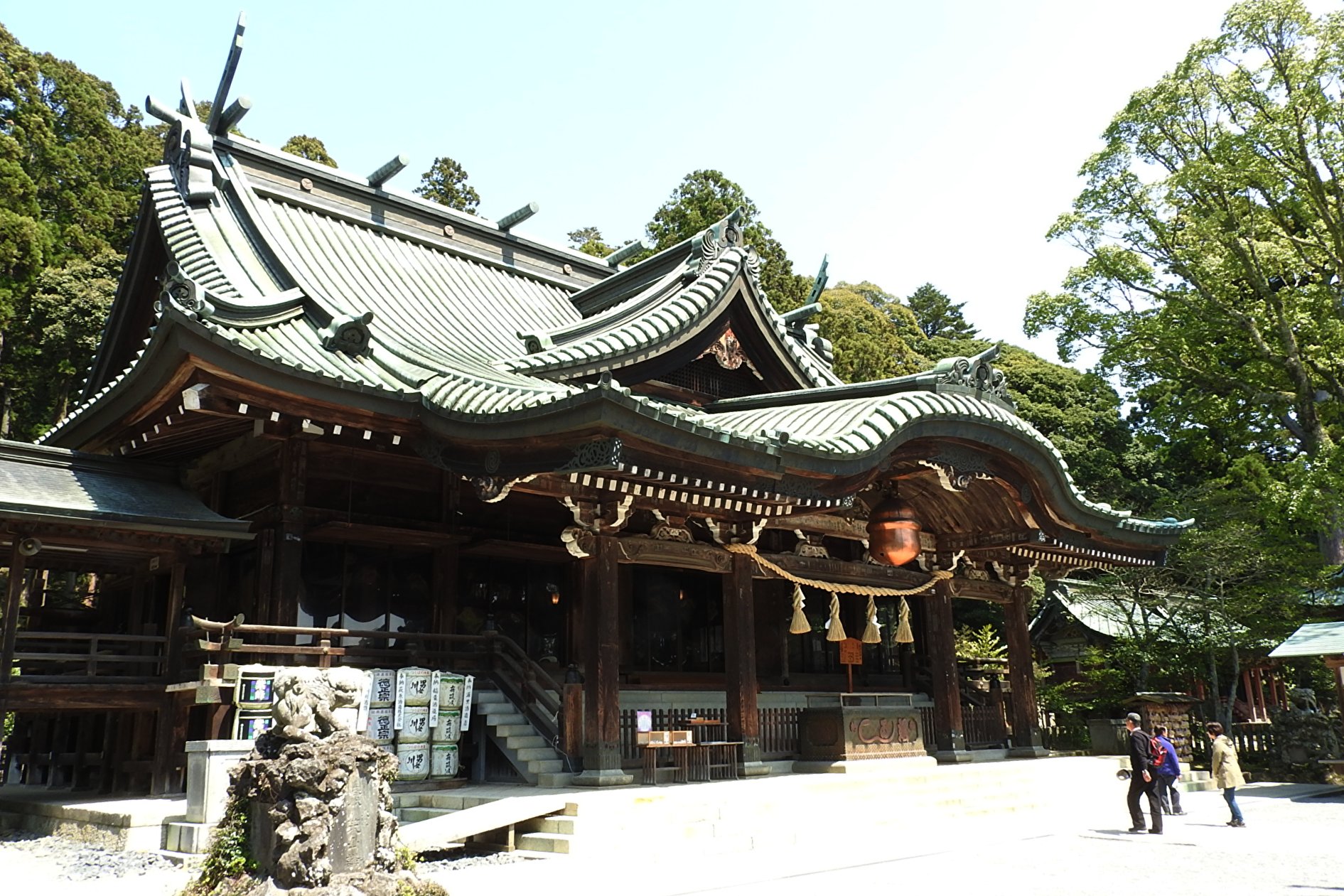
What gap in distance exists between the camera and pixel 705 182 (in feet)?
116

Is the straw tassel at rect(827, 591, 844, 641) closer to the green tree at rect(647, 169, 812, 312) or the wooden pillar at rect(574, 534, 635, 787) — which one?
the wooden pillar at rect(574, 534, 635, 787)

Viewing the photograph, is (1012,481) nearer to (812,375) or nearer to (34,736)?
(812,375)

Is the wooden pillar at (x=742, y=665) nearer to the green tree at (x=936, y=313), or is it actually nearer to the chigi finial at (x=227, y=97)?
the chigi finial at (x=227, y=97)

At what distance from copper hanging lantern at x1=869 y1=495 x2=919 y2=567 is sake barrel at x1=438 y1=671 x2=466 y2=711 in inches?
248

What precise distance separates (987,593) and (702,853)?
32.3ft

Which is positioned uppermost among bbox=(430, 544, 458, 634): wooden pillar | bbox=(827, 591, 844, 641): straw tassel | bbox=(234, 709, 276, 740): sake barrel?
bbox=(430, 544, 458, 634): wooden pillar

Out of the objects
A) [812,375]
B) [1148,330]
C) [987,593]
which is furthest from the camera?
[1148,330]

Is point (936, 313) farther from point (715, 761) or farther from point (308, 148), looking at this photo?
point (715, 761)

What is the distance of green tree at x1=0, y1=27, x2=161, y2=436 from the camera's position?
31.4 m

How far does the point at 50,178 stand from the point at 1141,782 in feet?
130

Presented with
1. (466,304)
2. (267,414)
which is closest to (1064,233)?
(466,304)

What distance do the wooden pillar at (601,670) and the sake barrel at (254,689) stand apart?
3598 mm

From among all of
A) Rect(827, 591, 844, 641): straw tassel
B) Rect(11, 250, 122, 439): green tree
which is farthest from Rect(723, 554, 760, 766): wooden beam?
Rect(11, 250, 122, 439): green tree

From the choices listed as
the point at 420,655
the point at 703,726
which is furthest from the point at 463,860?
the point at 703,726
